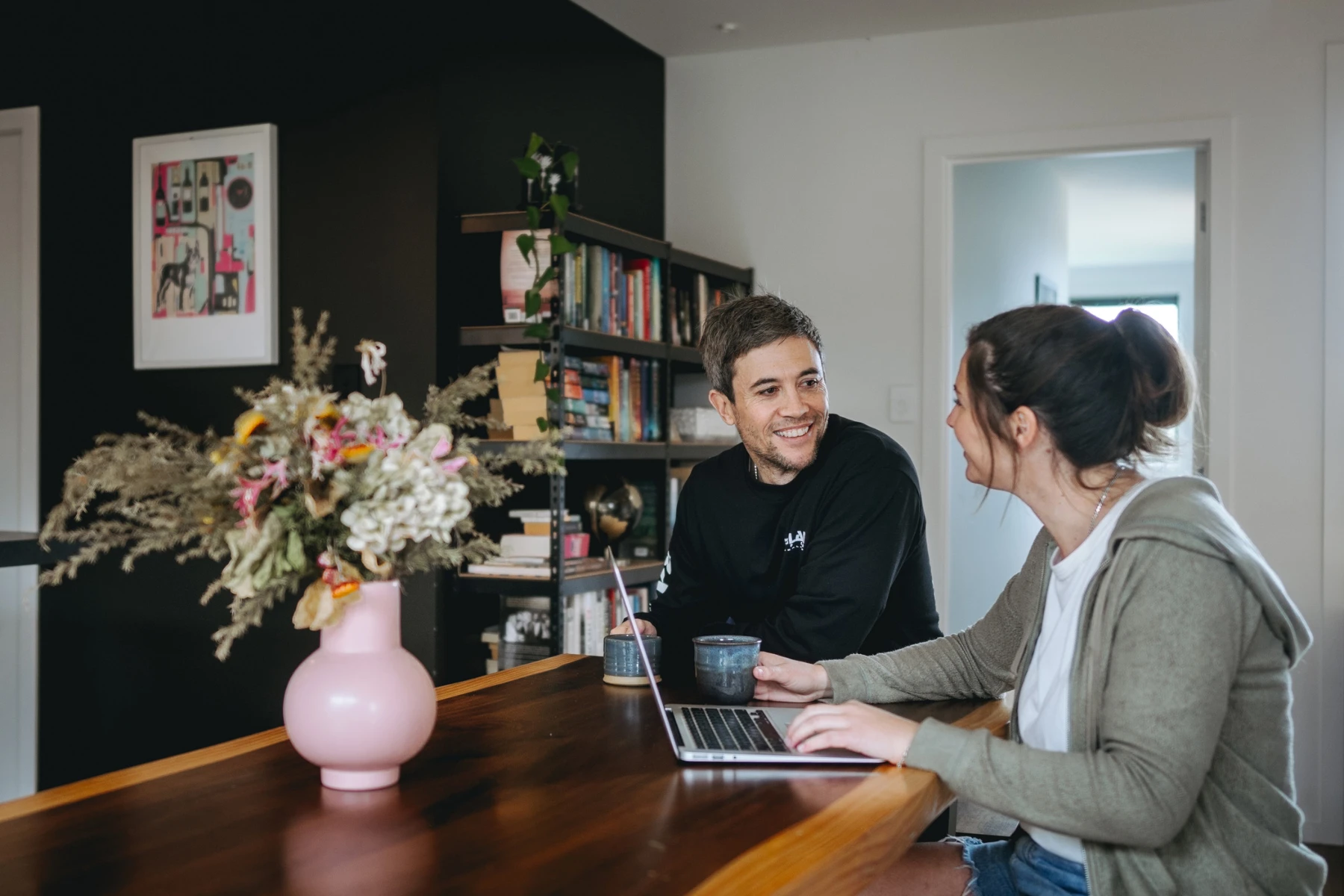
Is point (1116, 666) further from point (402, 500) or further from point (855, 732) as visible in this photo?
point (402, 500)

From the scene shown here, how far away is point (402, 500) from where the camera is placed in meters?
1.23

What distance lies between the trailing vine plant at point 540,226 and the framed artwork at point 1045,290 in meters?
3.61

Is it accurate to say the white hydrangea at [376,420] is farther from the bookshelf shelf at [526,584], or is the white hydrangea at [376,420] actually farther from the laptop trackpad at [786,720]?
the bookshelf shelf at [526,584]

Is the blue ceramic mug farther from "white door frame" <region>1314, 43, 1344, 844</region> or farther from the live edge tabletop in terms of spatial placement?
"white door frame" <region>1314, 43, 1344, 844</region>

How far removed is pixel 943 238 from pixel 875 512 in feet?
7.52

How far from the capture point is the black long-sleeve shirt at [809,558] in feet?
6.66

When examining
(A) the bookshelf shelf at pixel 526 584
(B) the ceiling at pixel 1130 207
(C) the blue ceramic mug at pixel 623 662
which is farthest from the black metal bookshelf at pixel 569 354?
(B) the ceiling at pixel 1130 207

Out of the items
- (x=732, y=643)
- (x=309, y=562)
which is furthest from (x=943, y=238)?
(x=309, y=562)

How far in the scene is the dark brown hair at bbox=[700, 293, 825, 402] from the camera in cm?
231

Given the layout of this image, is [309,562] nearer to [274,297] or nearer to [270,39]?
[274,297]

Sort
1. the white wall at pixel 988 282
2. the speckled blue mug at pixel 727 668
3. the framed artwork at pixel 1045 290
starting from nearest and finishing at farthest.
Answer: the speckled blue mug at pixel 727 668 → the white wall at pixel 988 282 → the framed artwork at pixel 1045 290

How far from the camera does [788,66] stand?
172 inches

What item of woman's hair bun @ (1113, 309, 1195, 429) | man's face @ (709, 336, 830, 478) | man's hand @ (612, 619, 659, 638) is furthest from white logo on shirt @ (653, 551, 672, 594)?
woman's hair bun @ (1113, 309, 1195, 429)

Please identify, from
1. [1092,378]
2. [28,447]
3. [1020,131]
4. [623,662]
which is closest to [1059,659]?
[1092,378]
